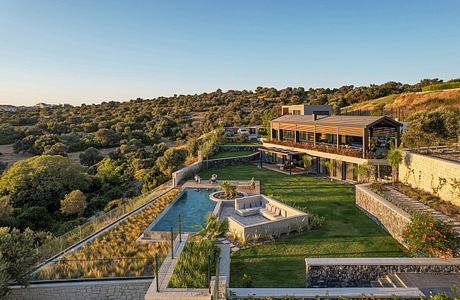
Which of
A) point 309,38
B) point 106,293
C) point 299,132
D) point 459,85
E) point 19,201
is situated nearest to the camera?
point 106,293

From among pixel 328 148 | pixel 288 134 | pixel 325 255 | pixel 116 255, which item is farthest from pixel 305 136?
pixel 116 255

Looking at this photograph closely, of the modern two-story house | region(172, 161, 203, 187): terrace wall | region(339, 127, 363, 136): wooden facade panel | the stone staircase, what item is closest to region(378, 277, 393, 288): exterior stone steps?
the stone staircase

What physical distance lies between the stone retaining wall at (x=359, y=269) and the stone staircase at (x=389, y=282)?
8 centimetres

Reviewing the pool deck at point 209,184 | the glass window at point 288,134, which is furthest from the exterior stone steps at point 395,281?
the glass window at point 288,134

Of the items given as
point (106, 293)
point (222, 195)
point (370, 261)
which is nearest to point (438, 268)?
point (370, 261)

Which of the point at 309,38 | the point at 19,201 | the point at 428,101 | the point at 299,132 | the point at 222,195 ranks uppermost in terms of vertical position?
the point at 309,38

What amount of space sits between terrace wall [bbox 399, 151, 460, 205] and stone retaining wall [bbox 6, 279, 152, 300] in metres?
11.6

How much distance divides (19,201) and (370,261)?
26706 mm

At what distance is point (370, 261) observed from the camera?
24.4ft

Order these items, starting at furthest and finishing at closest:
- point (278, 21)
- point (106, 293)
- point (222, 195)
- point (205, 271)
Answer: point (278, 21) < point (222, 195) < point (106, 293) < point (205, 271)

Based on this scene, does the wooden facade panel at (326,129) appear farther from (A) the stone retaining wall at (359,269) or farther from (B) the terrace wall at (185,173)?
(A) the stone retaining wall at (359,269)

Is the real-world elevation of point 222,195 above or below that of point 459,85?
below

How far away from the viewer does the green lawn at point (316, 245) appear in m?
8.29

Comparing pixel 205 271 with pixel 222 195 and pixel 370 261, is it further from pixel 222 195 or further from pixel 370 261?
pixel 222 195
